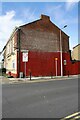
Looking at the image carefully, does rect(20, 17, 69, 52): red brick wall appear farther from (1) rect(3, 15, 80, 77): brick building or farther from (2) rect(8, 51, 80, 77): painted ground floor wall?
(2) rect(8, 51, 80, 77): painted ground floor wall

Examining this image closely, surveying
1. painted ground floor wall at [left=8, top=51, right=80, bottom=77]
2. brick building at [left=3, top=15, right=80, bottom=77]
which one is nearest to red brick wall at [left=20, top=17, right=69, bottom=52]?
brick building at [left=3, top=15, right=80, bottom=77]

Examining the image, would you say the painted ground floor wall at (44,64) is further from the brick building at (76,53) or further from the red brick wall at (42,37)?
the brick building at (76,53)

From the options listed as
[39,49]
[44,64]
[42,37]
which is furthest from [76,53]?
[44,64]

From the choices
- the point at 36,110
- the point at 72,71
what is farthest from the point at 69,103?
the point at 72,71

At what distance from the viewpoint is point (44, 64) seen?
3347cm

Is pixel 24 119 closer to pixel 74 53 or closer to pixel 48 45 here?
pixel 48 45

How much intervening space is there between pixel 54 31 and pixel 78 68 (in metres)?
7.67

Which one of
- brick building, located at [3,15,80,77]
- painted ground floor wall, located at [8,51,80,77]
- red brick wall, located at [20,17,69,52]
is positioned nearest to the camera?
painted ground floor wall, located at [8,51,80,77]

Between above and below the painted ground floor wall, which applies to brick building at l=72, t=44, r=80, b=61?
above

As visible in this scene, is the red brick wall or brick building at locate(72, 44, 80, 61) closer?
the red brick wall

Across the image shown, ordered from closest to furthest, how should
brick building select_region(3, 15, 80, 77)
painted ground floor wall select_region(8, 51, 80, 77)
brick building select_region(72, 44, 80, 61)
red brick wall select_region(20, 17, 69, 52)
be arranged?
painted ground floor wall select_region(8, 51, 80, 77), brick building select_region(3, 15, 80, 77), red brick wall select_region(20, 17, 69, 52), brick building select_region(72, 44, 80, 61)

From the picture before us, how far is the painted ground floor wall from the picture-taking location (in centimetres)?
3183

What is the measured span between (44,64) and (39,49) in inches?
101

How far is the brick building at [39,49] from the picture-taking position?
3200cm
